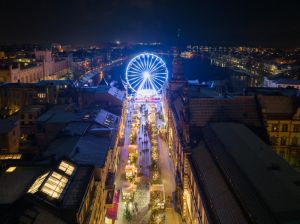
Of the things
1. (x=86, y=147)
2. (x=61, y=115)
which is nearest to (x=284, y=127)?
(x=86, y=147)

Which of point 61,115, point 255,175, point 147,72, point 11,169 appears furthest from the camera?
point 147,72

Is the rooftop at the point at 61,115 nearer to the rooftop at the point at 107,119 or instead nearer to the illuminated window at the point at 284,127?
the rooftop at the point at 107,119

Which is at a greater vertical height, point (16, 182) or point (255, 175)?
point (255, 175)

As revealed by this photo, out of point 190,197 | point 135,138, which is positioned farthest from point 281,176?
point 135,138

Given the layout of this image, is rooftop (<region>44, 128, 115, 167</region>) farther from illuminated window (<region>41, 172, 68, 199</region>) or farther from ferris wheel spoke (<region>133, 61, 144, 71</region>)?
ferris wheel spoke (<region>133, 61, 144, 71</region>)

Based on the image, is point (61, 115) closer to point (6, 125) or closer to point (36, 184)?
point (6, 125)

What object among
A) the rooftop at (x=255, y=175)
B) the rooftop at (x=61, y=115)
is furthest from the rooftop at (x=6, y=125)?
the rooftop at (x=255, y=175)
